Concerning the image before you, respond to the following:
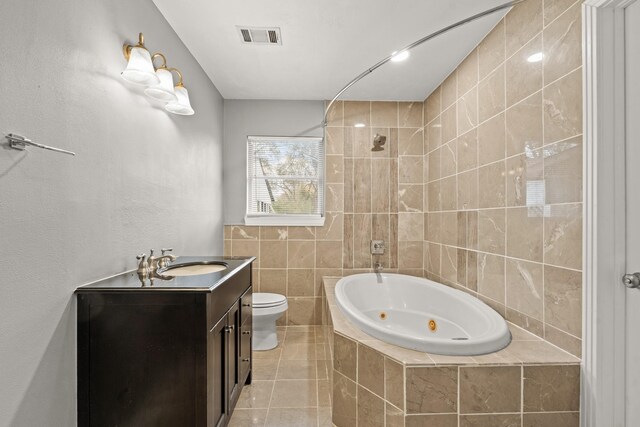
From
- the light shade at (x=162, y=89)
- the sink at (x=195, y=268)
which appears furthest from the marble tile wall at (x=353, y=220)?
the light shade at (x=162, y=89)

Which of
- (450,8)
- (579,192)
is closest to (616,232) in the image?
(579,192)

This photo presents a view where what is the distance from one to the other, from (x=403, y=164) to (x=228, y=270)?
2278 millimetres

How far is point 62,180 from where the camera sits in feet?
3.67

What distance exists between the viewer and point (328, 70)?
256 centimetres

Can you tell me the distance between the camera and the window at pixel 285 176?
10.7ft

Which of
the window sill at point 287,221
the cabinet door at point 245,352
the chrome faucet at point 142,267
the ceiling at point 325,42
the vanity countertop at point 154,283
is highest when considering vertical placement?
the ceiling at point 325,42

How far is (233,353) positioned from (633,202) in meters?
1.99

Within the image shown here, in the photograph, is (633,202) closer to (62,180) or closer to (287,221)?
(62,180)

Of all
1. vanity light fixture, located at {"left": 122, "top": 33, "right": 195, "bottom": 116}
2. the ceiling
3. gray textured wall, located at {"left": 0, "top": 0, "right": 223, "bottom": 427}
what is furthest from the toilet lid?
the ceiling

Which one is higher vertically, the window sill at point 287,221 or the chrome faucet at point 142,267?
the window sill at point 287,221

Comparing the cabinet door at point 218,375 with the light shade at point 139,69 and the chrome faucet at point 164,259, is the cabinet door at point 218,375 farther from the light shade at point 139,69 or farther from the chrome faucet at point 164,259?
the light shade at point 139,69

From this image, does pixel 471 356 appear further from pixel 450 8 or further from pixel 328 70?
pixel 328 70

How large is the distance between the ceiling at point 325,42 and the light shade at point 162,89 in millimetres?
513

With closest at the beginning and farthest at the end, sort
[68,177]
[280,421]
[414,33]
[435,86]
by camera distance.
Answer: [68,177]
[280,421]
[414,33]
[435,86]
